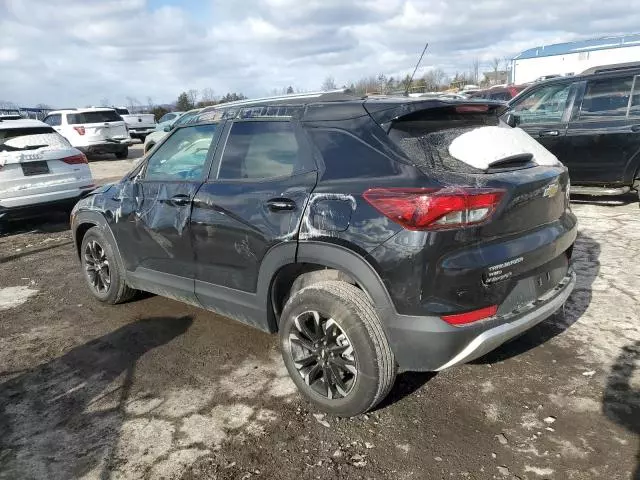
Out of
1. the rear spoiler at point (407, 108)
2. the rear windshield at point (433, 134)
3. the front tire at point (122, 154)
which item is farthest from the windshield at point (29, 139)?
the front tire at point (122, 154)

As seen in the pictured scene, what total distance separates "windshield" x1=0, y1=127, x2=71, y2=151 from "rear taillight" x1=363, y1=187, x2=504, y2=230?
22.3 feet

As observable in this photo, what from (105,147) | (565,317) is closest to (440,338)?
(565,317)

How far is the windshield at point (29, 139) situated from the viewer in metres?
7.38

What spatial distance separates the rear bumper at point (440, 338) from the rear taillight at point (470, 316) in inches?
0.9

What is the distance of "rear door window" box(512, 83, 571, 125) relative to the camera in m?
7.25

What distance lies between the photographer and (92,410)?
10.2 ft

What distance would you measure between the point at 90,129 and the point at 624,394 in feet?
56.2

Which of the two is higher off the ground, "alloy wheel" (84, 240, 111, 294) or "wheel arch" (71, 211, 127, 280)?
"wheel arch" (71, 211, 127, 280)

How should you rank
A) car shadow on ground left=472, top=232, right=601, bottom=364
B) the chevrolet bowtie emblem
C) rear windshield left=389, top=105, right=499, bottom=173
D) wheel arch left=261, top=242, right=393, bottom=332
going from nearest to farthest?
1. wheel arch left=261, top=242, right=393, bottom=332
2. rear windshield left=389, top=105, right=499, bottom=173
3. the chevrolet bowtie emblem
4. car shadow on ground left=472, top=232, right=601, bottom=364

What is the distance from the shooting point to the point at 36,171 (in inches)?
293

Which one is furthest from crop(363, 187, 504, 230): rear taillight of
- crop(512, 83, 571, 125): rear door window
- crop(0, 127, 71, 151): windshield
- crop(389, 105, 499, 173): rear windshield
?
crop(0, 127, 71, 151): windshield

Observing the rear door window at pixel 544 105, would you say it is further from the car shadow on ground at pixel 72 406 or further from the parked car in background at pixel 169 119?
the parked car in background at pixel 169 119

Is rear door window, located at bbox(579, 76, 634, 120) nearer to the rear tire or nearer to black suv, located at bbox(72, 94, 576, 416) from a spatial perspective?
black suv, located at bbox(72, 94, 576, 416)

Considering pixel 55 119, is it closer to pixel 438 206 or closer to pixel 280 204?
pixel 280 204
